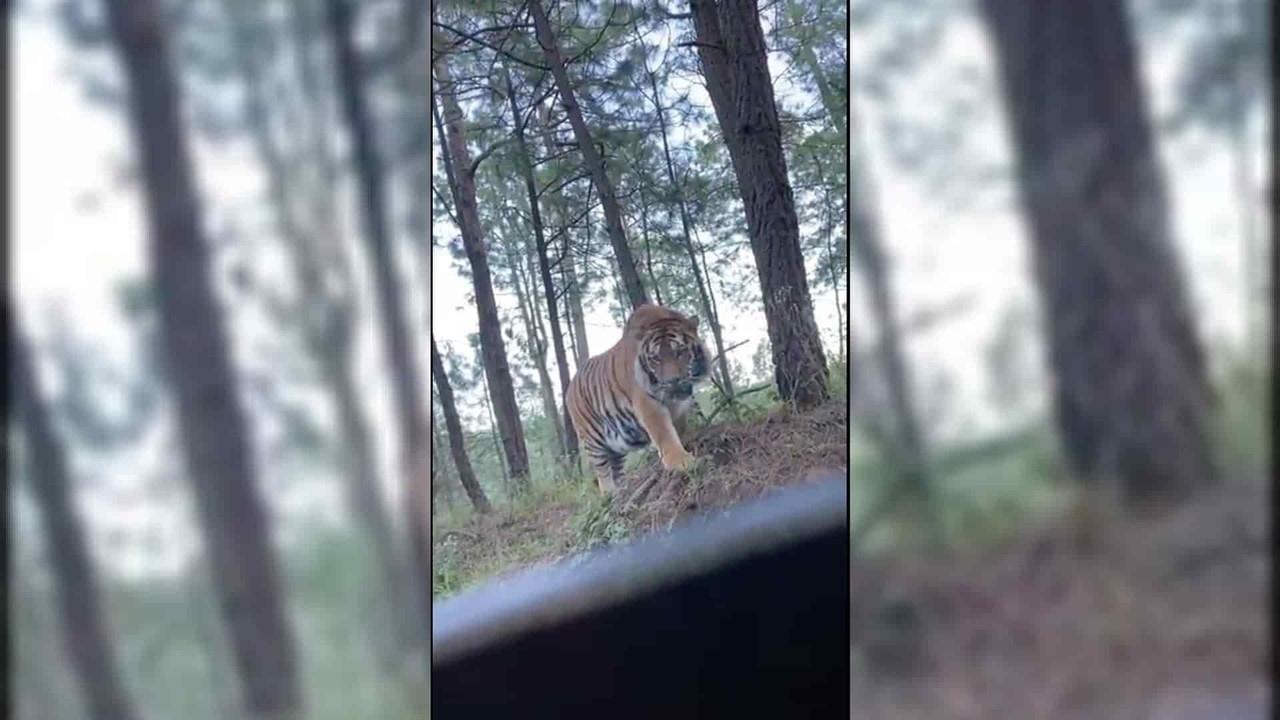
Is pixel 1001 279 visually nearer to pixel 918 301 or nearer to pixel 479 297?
pixel 918 301

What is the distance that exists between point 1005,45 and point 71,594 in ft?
5.48

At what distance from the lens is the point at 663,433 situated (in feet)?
5.65

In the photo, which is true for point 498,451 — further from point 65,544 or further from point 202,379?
point 65,544

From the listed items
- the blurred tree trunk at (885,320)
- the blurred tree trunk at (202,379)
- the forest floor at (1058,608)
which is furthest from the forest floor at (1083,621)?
the blurred tree trunk at (202,379)

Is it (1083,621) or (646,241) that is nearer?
(1083,621)

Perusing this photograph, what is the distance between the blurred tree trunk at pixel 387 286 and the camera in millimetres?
1698

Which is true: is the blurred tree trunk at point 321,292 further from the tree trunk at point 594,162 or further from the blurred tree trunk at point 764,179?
the blurred tree trunk at point 764,179

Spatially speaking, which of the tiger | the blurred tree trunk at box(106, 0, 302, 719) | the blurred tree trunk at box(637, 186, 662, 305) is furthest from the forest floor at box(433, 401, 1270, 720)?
the blurred tree trunk at box(106, 0, 302, 719)

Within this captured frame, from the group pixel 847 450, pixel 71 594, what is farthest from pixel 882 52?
pixel 71 594

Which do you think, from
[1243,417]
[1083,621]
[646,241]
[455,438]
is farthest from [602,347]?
[1243,417]

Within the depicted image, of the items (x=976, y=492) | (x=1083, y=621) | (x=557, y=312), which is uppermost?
(x=557, y=312)

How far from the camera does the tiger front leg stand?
170 centimetres

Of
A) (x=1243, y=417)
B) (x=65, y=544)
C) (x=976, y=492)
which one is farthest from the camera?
(x=65, y=544)

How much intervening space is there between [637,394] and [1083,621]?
0.76 meters
